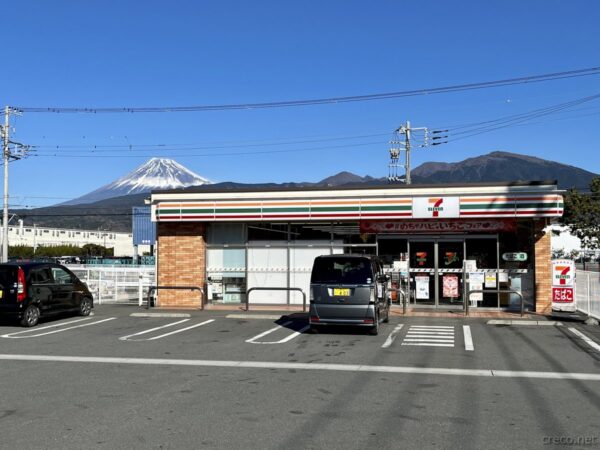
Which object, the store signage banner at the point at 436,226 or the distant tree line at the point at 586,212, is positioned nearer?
the store signage banner at the point at 436,226

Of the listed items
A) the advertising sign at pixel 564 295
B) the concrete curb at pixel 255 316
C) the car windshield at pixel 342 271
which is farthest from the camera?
the advertising sign at pixel 564 295

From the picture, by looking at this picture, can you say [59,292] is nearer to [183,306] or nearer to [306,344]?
[183,306]

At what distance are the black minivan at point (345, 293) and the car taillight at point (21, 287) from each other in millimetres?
7257

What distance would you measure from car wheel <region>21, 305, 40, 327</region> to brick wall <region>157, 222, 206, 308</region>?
5.56 meters

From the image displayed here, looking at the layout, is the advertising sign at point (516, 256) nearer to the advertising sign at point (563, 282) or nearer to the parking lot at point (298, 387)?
the advertising sign at point (563, 282)

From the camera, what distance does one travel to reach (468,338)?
509 inches

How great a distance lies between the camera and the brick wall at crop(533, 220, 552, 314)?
1802cm

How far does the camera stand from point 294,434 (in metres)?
5.91

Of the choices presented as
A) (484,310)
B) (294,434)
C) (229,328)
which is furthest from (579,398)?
(484,310)

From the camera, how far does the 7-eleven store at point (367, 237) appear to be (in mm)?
18094

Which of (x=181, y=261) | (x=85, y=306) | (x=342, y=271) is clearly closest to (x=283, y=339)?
(x=342, y=271)

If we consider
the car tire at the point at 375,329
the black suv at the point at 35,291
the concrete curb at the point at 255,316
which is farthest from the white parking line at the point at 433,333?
the black suv at the point at 35,291

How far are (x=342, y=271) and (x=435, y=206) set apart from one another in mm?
6259

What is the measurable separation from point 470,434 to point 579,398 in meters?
Answer: 2.44
